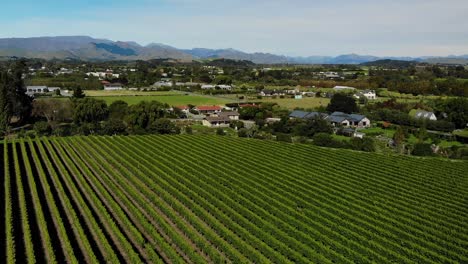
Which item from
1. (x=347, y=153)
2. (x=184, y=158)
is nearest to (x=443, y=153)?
(x=347, y=153)

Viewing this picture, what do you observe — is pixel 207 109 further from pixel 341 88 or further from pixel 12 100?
pixel 341 88

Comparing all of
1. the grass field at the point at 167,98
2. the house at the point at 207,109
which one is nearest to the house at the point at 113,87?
the grass field at the point at 167,98

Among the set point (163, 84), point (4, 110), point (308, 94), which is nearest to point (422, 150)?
point (4, 110)

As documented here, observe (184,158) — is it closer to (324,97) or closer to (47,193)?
(47,193)

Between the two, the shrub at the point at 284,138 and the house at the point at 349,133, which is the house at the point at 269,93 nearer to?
the house at the point at 349,133

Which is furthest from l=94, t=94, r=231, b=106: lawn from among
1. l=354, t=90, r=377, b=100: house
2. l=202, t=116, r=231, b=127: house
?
l=354, t=90, r=377, b=100: house

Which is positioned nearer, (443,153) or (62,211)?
(62,211)
